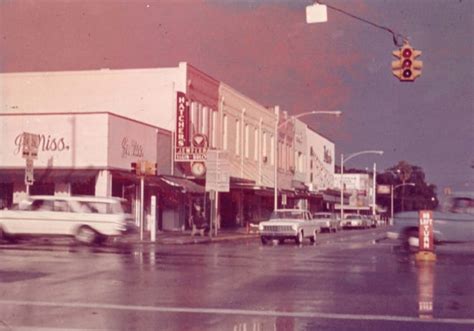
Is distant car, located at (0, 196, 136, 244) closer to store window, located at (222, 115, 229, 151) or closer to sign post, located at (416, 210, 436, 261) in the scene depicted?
sign post, located at (416, 210, 436, 261)

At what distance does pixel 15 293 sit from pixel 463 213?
60.4 ft

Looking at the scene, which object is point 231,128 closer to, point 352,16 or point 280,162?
point 280,162

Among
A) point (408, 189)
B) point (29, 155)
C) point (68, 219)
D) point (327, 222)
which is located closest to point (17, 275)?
point (68, 219)

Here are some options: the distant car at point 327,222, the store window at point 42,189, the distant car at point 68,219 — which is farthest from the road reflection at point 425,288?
the distant car at point 327,222

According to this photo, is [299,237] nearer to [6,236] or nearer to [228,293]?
[6,236]

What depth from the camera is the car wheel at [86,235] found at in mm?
30172

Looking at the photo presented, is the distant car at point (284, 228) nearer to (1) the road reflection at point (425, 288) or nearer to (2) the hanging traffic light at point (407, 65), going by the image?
(1) the road reflection at point (425, 288)

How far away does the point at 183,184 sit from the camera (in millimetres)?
45281

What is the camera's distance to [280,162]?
7144 cm

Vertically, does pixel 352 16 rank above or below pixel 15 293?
above

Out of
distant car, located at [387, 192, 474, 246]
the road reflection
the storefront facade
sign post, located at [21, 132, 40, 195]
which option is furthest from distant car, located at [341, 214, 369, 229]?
the road reflection

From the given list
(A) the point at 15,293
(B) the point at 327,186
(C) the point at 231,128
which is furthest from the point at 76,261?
(B) the point at 327,186

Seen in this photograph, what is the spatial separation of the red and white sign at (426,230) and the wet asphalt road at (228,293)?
1.60m

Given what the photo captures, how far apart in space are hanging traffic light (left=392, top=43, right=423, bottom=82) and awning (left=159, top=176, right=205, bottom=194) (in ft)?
75.2
